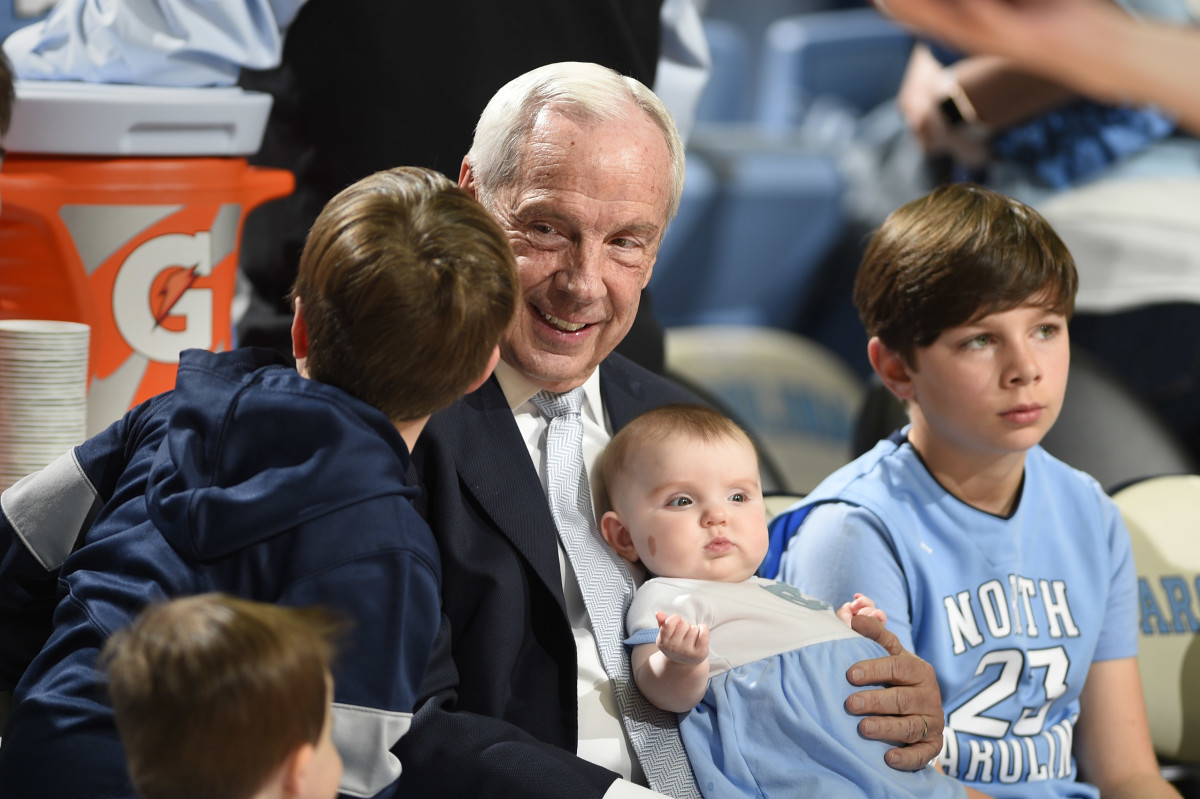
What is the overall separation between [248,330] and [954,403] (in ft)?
4.26

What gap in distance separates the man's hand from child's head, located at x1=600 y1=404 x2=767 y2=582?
0.57ft

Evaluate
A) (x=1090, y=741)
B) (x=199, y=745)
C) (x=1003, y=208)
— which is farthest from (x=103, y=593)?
(x=1090, y=741)

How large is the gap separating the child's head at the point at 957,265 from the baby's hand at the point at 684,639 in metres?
0.57

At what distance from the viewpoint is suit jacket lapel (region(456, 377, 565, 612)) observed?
4.32ft

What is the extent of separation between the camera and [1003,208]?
1575 millimetres

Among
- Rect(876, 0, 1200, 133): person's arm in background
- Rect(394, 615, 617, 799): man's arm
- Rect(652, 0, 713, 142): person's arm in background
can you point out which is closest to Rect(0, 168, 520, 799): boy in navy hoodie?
Rect(394, 615, 617, 799): man's arm

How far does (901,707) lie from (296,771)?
27.8 inches

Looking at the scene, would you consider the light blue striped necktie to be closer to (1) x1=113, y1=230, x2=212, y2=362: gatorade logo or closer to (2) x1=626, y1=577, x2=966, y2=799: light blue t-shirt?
(2) x1=626, y1=577, x2=966, y2=799: light blue t-shirt

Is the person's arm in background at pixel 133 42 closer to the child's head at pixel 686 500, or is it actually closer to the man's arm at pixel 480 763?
the child's head at pixel 686 500

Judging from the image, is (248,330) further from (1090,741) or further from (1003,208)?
(1090,741)

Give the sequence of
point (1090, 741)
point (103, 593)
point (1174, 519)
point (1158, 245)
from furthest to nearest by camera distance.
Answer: point (1158, 245)
point (1174, 519)
point (1090, 741)
point (103, 593)

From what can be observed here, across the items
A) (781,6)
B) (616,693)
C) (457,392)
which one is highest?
(457,392)

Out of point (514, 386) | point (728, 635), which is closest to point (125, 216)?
point (514, 386)

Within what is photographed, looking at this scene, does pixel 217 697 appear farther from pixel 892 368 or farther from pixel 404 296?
pixel 892 368
